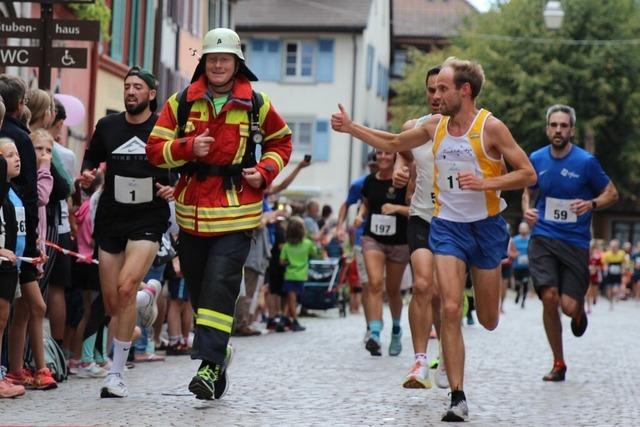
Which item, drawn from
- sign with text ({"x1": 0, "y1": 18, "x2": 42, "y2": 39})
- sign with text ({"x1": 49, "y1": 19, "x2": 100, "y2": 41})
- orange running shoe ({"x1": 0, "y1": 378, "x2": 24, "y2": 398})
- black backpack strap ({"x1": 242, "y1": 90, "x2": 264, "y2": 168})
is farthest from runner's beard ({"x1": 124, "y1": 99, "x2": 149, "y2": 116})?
sign with text ({"x1": 0, "y1": 18, "x2": 42, "y2": 39})

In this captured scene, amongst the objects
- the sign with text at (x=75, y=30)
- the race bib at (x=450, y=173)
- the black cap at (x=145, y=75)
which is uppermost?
the sign with text at (x=75, y=30)

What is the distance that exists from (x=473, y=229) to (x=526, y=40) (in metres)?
50.0

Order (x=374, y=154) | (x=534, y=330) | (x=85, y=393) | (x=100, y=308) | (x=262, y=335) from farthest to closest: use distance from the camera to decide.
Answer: (x=534, y=330), (x=262, y=335), (x=374, y=154), (x=100, y=308), (x=85, y=393)

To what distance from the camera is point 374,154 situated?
16.3 metres

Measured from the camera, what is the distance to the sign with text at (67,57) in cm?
1456

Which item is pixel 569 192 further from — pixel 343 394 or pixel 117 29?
pixel 117 29

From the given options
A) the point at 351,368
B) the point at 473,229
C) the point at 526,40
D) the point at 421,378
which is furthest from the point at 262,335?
the point at 526,40

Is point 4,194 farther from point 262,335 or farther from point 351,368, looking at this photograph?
point 262,335

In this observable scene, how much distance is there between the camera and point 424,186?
12.5 meters

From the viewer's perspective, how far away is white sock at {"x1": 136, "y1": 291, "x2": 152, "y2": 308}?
1116 centimetres

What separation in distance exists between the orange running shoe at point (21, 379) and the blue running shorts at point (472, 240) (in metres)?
2.75

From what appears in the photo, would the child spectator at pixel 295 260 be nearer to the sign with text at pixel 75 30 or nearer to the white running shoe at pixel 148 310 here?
the sign with text at pixel 75 30

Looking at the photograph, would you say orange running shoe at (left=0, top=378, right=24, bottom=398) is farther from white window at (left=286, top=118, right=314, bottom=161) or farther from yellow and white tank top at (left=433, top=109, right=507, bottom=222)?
white window at (left=286, top=118, right=314, bottom=161)

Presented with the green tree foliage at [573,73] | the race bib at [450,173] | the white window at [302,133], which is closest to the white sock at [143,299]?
the race bib at [450,173]
